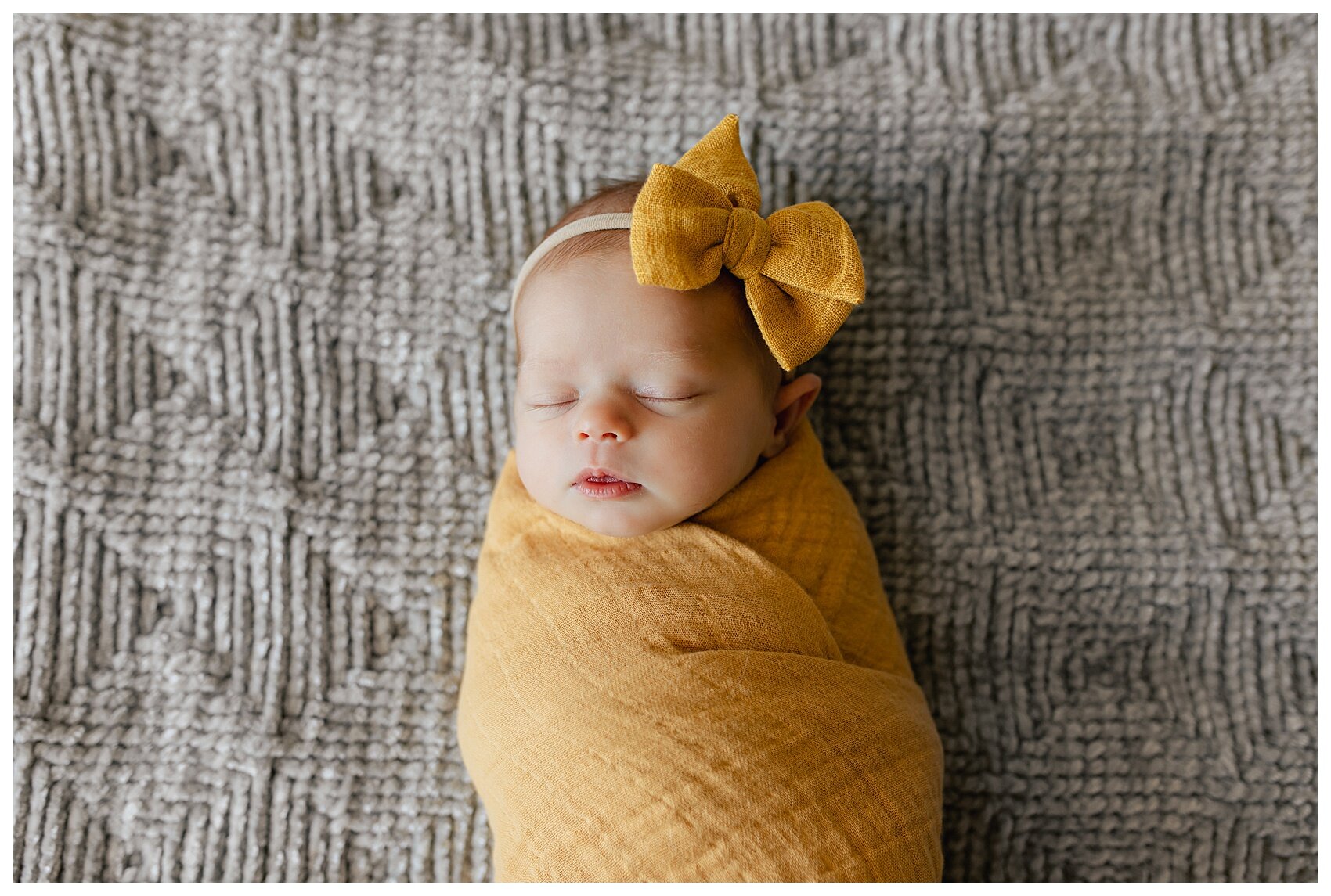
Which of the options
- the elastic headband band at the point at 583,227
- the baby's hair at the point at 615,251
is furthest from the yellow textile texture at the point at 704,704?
the elastic headband band at the point at 583,227

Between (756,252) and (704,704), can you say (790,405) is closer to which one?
(756,252)

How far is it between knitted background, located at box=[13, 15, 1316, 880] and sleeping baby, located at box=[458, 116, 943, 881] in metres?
0.17

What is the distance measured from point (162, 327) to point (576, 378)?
0.54 metres

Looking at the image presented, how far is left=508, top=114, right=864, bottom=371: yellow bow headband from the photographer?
764 millimetres

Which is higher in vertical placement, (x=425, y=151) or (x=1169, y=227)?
(x=425, y=151)

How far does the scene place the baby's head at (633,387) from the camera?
2.66 feet

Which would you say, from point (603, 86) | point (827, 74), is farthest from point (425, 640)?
point (827, 74)

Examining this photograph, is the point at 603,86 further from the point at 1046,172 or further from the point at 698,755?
the point at 698,755

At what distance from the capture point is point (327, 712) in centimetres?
99

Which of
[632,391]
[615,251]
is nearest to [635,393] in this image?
[632,391]

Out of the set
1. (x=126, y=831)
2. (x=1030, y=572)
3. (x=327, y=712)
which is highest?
(x=1030, y=572)

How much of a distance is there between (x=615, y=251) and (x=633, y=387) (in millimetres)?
128

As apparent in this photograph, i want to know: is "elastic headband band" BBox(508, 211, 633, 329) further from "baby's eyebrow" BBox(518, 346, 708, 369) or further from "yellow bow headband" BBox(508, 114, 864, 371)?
"baby's eyebrow" BBox(518, 346, 708, 369)

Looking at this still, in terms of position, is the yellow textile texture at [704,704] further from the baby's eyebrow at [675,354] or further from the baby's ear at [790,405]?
the baby's eyebrow at [675,354]
